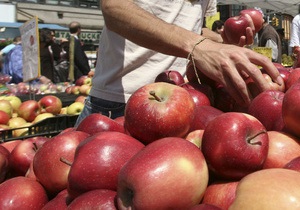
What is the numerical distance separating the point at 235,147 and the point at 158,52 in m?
0.91

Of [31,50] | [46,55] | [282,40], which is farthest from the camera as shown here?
[282,40]

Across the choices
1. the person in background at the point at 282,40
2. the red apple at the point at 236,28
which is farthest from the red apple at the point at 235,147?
the person in background at the point at 282,40

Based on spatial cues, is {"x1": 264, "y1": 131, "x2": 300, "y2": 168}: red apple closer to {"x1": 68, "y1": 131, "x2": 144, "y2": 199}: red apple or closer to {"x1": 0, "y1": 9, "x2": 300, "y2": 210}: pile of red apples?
{"x1": 0, "y1": 9, "x2": 300, "y2": 210}: pile of red apples

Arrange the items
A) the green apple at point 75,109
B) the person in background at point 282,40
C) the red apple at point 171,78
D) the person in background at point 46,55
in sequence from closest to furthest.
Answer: the red apple at point 171,78 → the green apple at point 75,109 → the person in background at point 46,55 → the person in background at point 282,40

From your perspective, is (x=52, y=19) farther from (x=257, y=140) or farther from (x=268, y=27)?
(x=257, y=140)

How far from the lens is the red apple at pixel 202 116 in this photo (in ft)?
3.85

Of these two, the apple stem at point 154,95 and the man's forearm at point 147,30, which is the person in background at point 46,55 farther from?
the apple stem at point 154,95

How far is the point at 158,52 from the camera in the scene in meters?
1.74

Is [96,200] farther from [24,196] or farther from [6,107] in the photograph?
[6,107]

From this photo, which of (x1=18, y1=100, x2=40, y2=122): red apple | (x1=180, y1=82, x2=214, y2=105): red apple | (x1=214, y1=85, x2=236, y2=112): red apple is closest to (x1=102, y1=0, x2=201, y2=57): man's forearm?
(x1=180, y1=82, x2=214, y2=105): red apple

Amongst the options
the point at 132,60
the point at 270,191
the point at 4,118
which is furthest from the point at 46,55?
the point at 270,191

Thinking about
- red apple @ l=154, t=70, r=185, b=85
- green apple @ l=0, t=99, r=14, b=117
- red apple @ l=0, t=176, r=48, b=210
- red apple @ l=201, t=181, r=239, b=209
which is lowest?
green apple @ l=0, t=99, r=14, b=117

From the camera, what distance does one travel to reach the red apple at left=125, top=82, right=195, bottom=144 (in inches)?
39.9

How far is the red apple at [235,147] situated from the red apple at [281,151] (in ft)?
0.19
